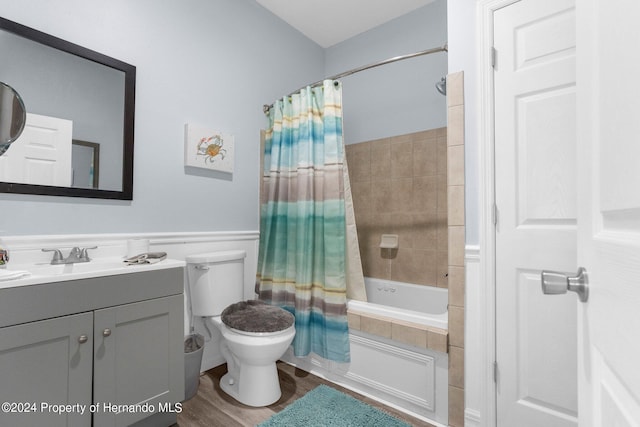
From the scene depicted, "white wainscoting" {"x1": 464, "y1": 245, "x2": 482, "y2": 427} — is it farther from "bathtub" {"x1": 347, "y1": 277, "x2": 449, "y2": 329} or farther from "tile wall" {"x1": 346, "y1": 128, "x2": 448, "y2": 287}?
"tile wall" {"x1": 346, "y1": 128, "x2": 448, "y2": 287}

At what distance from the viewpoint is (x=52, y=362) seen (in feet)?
3.93

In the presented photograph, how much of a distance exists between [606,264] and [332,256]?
162 cm

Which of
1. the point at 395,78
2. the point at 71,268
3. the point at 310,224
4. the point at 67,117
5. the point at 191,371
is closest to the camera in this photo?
the point at 71,268

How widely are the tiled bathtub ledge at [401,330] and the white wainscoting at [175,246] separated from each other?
959 mm

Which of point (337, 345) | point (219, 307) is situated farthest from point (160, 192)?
point (337, 345)

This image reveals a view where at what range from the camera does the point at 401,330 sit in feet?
5.69

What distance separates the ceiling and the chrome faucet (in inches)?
87.0

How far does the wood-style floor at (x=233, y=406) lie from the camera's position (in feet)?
5.43

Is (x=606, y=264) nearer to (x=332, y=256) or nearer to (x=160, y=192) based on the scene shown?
(x=332, y=256)

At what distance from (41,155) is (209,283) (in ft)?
3.57

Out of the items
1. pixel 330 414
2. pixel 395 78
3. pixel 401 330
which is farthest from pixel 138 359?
pixel 395 78

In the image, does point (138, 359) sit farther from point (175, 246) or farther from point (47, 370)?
point (175, 246)

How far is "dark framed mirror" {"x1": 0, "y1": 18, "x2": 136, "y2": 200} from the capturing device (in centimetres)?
149

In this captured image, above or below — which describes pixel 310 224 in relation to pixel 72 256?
above
